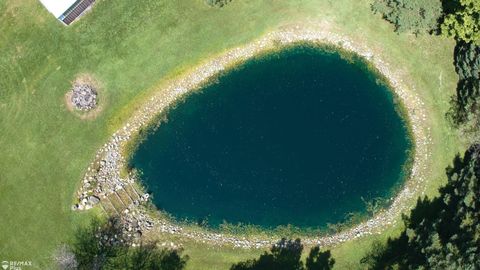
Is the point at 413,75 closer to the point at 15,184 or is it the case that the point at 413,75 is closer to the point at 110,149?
the point at 110,149

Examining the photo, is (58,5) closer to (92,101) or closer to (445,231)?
(92,101)

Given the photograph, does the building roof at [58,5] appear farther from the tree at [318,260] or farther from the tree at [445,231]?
the tree at [445,231]

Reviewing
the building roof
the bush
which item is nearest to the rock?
the building roof

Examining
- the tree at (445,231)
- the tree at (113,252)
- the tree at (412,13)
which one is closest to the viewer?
the tree at (445,231)

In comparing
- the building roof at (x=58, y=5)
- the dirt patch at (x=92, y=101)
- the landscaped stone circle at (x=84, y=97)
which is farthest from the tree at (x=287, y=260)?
the building roof at (x=58, y=5)

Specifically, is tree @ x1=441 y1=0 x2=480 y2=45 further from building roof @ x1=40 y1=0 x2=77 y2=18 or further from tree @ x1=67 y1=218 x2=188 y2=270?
building roof @ x1=40 y1=0 x2=77 y2=18
